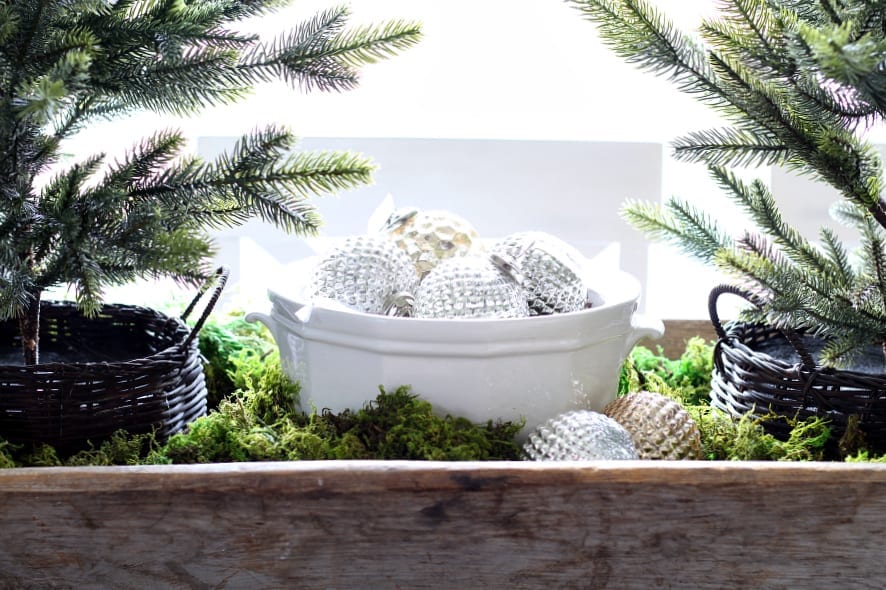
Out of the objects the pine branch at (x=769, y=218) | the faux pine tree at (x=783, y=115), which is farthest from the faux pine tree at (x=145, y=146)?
the pine branch at (x=769, y=218)

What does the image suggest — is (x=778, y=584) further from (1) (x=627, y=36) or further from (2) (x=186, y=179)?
(2) (x=186, y=179)

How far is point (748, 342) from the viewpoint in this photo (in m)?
0.97

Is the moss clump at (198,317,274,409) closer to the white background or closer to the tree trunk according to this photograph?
the tree trunk

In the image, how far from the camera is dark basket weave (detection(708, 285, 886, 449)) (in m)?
0.78

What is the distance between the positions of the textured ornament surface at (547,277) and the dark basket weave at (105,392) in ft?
0.98

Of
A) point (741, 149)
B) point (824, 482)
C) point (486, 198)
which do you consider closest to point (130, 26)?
point (741, 149)

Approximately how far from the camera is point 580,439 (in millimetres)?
732

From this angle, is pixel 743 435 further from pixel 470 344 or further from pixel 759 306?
pixel 470 344

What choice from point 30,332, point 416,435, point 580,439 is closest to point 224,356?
point 30,332

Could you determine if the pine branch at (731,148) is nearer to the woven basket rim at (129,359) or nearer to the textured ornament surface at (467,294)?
the textured ornament surface at (467,294)

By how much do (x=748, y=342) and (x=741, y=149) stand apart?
28 centimetres

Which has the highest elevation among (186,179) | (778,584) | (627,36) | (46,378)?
(627,36)

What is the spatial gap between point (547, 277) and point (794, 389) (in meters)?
0.26

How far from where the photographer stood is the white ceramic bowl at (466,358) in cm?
75
